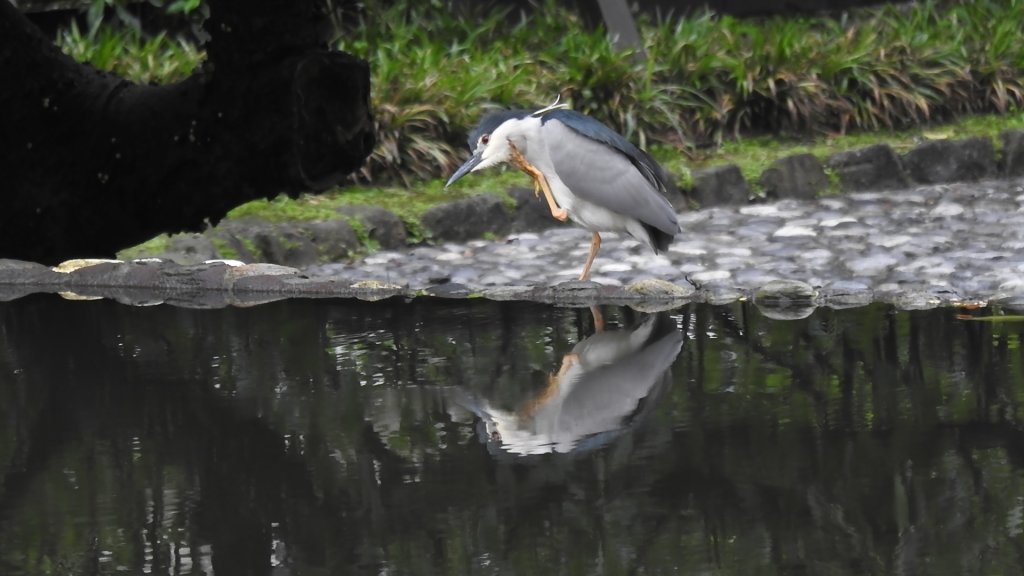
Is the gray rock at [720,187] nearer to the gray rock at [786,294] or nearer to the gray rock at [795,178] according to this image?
the gray rock at [795,178]

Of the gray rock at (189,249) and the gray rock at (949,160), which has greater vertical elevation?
the gray rock at (189,249)

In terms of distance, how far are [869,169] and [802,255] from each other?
210 centimetres

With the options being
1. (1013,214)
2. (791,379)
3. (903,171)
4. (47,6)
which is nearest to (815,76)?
(903,171)

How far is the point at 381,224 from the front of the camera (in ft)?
24.6

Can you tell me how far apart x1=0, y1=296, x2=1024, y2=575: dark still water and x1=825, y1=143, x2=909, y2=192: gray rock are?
3.37 metres

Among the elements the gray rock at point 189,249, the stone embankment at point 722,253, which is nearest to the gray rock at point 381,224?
the stone embankment at point 722,253

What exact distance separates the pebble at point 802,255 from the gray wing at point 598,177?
28cm

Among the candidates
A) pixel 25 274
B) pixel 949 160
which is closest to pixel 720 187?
pixel 949 160

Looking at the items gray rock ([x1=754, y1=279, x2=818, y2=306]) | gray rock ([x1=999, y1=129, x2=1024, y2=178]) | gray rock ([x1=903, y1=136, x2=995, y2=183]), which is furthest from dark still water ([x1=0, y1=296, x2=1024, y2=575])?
gray rock ([x1=999, y1=129, x2=1024, y2=178])

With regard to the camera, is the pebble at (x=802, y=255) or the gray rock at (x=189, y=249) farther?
the gray rock at (x=189, y=249)

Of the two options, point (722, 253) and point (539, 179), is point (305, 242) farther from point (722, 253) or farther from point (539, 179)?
point (722, 253)

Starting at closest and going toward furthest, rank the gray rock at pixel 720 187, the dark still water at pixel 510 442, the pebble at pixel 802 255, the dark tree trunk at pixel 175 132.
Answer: the dark still water at pixel 510 442 < the dark tree trunk at pixel 175 132 < the pebble at pixel 802 255 < the gray rock at pixel 720 187

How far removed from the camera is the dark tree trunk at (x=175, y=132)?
4.74 meters

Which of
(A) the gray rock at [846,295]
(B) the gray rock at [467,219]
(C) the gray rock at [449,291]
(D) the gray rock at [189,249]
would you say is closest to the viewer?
(A) the gray rock at [846,295]
